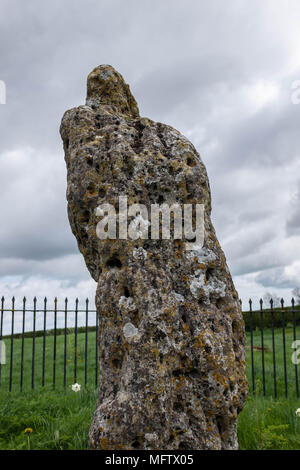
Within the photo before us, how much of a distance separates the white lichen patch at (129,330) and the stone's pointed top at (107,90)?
92.4 inches

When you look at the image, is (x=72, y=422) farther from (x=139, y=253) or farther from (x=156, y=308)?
(x=139, y=253)

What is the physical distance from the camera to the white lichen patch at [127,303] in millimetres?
3004

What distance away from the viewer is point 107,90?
4305 mm

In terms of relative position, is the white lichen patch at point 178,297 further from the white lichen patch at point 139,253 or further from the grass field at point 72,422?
the grass field at point 72,422

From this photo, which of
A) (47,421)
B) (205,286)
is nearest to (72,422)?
(47,421)

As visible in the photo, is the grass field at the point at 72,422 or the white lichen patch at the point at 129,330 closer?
the white lichen patch at the point at 129,330

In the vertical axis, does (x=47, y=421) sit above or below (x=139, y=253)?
below

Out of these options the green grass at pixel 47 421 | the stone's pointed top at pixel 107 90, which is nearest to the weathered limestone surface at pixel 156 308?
the stone's pointed top at pixel 107 90

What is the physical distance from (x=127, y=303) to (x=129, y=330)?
206 millimetres

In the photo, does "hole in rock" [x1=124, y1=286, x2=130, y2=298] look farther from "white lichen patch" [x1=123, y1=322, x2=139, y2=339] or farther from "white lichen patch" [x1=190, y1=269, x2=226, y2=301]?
"white lichen patch" [x1=190, y1=269, x2=226, y2=301]

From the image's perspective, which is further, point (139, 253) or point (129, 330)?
point (139, 253)

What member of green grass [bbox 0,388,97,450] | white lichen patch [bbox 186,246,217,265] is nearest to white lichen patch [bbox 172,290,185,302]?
white lichen patch [bbox 186,246,217,265]
